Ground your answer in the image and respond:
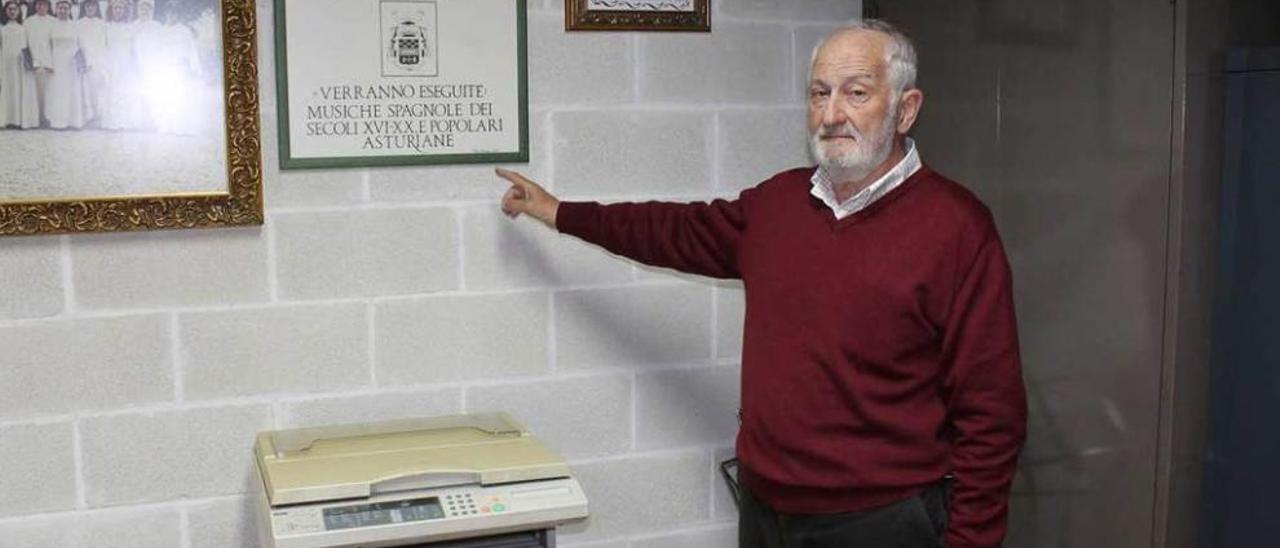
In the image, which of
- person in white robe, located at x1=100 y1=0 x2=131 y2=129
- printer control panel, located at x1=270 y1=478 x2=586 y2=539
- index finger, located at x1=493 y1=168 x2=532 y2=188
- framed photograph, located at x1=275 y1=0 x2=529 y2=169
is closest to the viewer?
printer control panel, located at x1=270 y1=478 x2=586 y2=539

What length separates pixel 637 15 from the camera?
269cm

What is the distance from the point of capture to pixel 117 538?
2.43m

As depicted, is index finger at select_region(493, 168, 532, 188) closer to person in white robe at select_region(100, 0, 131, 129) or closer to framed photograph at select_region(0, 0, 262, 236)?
framed photograph at select_region(0, 0, 262, 236)

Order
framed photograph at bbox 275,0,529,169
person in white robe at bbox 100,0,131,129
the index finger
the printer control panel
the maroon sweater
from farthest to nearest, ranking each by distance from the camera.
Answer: the index finger → framed photograph at bbox 275,0,529,169 → person in white robe at bbox 100,0,131,129 → the maroon sweater → the printer control panel

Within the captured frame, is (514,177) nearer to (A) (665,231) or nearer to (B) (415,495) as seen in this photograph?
(A) (665,231)

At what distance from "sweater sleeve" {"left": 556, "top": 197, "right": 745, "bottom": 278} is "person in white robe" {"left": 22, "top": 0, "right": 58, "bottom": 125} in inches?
35.9

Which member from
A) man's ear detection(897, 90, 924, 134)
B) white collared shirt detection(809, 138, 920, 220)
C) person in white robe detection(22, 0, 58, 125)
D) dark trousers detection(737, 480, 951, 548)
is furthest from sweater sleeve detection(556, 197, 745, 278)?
person in white robe detection(22, 0, 58, 125)

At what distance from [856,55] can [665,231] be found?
52 cm

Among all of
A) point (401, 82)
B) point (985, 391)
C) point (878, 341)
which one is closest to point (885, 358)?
point (878, 341)

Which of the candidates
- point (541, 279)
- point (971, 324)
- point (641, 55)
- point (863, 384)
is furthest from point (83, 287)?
point (971, 324)

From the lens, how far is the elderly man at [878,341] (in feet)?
6.93

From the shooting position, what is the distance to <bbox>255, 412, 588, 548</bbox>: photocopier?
2.01 metres

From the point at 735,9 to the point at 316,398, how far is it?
1149mm

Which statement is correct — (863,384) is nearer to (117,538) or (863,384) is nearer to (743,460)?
(743,460)
